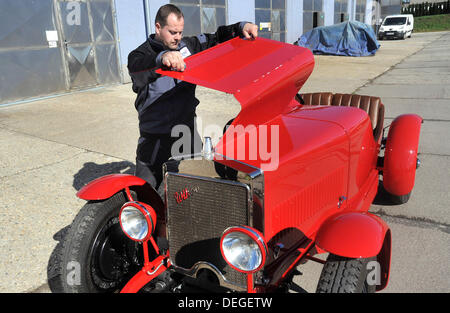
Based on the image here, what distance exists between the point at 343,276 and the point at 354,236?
0.21 m

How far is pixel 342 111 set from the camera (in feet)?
9.86

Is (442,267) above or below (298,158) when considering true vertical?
below

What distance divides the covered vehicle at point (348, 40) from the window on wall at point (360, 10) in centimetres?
1078

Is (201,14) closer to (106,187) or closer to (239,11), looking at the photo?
(239,11)

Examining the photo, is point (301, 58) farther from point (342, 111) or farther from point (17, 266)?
point (17, 266)

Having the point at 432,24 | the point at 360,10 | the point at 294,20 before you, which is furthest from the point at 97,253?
the point at 432,24

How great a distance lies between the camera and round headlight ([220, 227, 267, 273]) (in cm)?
180

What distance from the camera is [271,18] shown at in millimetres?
16844

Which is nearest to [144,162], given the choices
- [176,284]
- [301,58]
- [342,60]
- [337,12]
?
[176,284]

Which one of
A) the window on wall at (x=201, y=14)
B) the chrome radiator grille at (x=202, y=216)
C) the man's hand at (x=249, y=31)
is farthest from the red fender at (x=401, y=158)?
the window on wall at (x=201, y=14)

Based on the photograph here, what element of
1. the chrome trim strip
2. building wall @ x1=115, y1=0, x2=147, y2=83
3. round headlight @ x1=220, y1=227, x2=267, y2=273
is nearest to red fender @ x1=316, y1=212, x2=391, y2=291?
round headlight @ x1=220, y1=227, x2=267, y2=273

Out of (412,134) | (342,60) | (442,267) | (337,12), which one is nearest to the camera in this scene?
(442,267)

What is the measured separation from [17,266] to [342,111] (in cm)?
280
